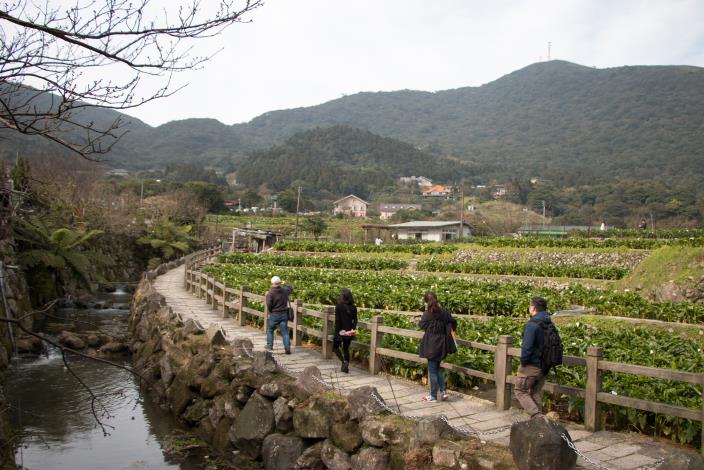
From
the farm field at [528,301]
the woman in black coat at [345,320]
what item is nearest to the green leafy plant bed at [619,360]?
the farm field at [528,301]

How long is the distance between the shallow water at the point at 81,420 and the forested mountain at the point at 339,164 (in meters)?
117

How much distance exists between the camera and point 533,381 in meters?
6.89

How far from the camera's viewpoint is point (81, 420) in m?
11.6

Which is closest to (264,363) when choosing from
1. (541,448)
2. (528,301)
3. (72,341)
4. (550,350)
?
(550,350)

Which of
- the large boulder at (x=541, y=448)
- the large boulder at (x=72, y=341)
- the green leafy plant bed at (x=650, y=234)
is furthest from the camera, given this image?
the green leafy plant bed at (x=650, y=234)

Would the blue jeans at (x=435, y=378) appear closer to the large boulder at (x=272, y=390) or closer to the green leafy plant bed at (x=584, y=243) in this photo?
the large boulder at (x=272, y=390)

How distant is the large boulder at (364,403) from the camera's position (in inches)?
279

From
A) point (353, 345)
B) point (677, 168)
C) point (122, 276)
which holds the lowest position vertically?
point (122, 276)

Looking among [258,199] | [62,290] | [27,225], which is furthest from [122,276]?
[258,199]

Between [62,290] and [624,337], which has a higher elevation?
[624,337]

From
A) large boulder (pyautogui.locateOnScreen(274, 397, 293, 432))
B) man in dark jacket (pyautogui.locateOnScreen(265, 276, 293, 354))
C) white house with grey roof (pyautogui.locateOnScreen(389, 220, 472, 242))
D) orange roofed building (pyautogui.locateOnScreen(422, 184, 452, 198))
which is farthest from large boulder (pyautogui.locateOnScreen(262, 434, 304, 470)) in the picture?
orange roofed building (pyautogui.locateOnScreen(422, 184, 452, 198))

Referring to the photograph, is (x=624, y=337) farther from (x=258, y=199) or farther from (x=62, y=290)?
(x=258, y=199)

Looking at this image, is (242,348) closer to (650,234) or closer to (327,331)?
Result: (327,331)

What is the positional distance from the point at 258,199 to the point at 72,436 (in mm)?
98159
